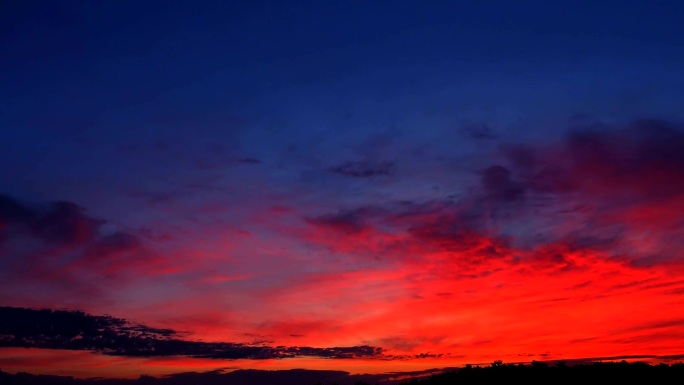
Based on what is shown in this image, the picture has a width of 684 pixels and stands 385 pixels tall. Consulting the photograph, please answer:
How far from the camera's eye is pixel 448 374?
38125 mm

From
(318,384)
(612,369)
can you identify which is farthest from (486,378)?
(318,384)

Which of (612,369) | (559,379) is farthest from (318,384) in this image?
(612,369)

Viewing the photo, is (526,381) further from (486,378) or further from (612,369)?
(612,369)

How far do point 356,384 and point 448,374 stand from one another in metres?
5.06

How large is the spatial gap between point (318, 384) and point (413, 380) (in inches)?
212

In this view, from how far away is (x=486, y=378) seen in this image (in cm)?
3638

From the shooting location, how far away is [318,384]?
1451 inches

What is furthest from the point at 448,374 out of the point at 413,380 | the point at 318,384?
the point at 318,384

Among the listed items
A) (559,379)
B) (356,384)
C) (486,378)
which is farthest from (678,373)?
(356,384)

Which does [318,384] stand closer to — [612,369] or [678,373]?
[612,369]

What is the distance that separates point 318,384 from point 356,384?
1.98 meters

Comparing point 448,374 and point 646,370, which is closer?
point 646,370

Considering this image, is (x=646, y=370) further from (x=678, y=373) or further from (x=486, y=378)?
(x=486, y=378)

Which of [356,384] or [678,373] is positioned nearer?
[678,373]
